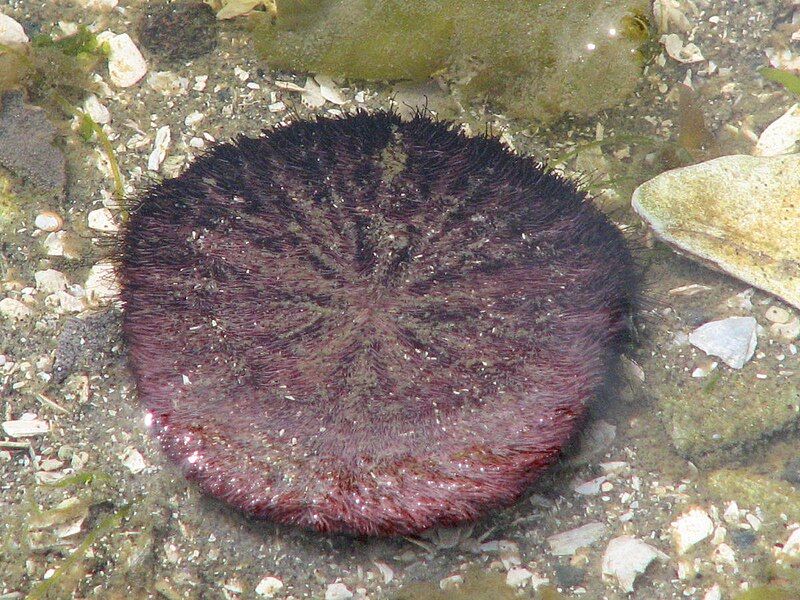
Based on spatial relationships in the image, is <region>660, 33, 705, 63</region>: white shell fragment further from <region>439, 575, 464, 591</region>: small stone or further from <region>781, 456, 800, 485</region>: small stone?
<region>439, 575, 464, 591</region>: small stone

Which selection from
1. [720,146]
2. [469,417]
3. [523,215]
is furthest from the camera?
[720,146]

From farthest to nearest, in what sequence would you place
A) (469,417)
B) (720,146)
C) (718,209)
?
(720,146), (718,209), (469,417)

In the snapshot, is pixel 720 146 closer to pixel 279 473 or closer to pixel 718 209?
pixel 718 209

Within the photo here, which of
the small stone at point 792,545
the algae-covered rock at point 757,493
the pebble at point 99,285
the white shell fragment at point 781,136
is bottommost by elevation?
the pebble at point 99,285

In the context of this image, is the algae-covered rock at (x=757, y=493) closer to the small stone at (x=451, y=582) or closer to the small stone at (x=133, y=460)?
the small stone at (x=451, y=582)

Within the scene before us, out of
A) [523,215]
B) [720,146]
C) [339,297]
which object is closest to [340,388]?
[339,297]

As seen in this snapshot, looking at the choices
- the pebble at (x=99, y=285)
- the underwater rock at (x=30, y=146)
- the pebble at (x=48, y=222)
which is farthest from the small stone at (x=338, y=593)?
the underwater rock at (x=30, y=146)

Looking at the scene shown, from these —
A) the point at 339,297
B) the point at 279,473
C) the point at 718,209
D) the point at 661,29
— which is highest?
the point at 661,29

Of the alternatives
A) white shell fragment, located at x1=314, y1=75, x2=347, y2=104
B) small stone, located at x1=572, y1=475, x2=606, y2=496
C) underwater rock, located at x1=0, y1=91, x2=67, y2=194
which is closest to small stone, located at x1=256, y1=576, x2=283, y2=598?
small stone, located at x1=572, y1=475, x2=606, y2=496
